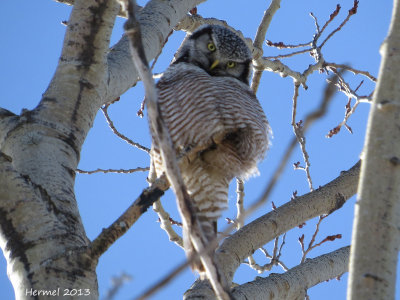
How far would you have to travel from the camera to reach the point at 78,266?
6.77 ft

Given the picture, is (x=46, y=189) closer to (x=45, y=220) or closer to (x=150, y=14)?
(x=45, y=220)

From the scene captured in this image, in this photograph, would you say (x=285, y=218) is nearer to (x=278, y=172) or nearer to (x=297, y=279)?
(x=297, y=279)

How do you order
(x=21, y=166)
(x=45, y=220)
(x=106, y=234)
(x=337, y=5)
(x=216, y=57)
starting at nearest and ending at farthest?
(x=106, y=234) → (x=45, y=220) → (x=21, y=166) → (x=216, y=57) → (x=337, y=5)

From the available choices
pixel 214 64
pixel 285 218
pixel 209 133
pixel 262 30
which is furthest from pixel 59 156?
pixel 262 30

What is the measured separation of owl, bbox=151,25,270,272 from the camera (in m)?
3.30

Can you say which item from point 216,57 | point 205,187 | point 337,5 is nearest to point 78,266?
point 205,187

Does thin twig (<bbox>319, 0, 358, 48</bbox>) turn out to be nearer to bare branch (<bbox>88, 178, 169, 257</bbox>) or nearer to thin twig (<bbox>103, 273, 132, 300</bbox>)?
bare branch (<bbox>88, 178, 169, 257</bbox>)

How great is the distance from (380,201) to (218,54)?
289 cm

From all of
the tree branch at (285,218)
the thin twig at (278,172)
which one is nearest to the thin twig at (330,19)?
the tree branch at (285,218)

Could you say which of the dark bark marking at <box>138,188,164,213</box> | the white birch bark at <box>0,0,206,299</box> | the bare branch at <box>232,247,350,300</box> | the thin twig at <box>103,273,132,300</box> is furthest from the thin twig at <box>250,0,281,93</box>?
the thin twig at <box>103,273,132,300</box>

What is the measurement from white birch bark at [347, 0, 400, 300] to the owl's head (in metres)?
2.69

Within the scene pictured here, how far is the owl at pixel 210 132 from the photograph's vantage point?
130 inches

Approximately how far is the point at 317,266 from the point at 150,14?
1907 mm

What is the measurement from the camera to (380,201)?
1.48 metres
